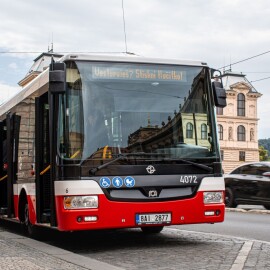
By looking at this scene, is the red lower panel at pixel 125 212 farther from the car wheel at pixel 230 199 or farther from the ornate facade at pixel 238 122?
the ornate facade at pixel 238 122

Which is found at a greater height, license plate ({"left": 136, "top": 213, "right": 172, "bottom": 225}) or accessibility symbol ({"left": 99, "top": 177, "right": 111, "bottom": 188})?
accessibility symbol ({"left": 99, "top": 177, "right": 111, "bottom": 188})

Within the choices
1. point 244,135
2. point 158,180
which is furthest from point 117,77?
point 244,135

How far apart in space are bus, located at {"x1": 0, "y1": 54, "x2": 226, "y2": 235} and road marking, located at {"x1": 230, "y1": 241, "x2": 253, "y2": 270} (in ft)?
2.08

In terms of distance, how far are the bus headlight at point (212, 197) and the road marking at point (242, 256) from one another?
806 millimetres

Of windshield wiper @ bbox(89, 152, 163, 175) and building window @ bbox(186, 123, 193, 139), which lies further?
building window @ bbox(186, 123, 193, 139)

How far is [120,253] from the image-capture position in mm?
9164

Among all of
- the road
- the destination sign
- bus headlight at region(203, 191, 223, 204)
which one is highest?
the destination sign

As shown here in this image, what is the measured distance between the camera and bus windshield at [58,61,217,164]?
9086 mm

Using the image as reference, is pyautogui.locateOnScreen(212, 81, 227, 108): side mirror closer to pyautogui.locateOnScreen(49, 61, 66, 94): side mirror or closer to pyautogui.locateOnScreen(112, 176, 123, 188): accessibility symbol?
pyautogui.locateOnScreen(112, 176, 123, 188): accessibility symbol

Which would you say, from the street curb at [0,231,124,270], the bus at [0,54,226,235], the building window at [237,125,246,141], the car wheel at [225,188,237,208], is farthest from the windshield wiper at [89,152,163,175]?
the building window at [237,125,246,141]

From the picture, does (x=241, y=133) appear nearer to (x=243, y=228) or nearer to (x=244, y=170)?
(x=244, y=170)

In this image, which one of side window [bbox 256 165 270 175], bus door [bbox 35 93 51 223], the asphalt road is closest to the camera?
bus door [bbox 35 93 51 223]

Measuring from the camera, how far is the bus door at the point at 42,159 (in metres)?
10.2

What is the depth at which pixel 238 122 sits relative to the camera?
102m
